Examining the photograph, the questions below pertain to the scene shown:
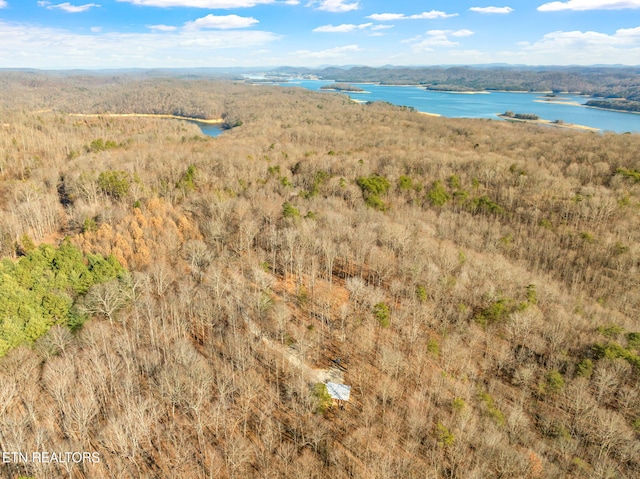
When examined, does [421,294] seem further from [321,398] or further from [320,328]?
[321,398]

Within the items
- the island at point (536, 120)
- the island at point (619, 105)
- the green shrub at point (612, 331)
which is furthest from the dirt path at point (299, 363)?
the island at point (619, 105)

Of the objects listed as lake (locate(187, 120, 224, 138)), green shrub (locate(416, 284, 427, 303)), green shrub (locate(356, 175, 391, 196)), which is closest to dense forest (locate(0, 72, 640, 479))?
green shrub (locate(416, 284, 427, 303))

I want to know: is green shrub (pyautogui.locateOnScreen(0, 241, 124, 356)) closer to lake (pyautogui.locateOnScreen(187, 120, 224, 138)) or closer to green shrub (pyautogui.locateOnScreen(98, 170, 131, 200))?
green shrub (pyautogui.locateOnScreen(98, 170, 131, 200))

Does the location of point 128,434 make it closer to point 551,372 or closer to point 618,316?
point 551,372

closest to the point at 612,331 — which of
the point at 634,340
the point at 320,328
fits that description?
the point at 634,340

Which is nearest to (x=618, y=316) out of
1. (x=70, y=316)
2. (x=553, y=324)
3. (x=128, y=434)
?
(x=553, y=324)

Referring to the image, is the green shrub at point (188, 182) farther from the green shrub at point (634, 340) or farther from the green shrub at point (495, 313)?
the green shrub at point (634, 340)
